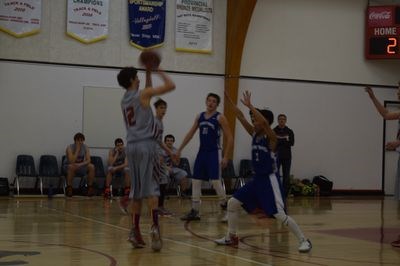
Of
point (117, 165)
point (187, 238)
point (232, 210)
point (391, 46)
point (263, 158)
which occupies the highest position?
point (391, 46)

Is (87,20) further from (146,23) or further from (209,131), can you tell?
(209,131)

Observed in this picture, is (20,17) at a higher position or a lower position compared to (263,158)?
higher

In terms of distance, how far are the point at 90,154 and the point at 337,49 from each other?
8.69 meters

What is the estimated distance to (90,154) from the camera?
1786 cm

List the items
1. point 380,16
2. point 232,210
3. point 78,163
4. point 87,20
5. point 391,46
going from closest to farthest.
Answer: point 232,210, point 78,163, point 87,20, point 391,46, point 380,16

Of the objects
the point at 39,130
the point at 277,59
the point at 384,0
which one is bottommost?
the point at 39,130

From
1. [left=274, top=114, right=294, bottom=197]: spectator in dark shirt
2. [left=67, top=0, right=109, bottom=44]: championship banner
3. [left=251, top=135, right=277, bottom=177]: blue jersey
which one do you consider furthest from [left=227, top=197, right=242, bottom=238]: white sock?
[left=67, top=0, right=109, bottom=44]: championship banner

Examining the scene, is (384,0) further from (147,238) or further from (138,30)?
(147,238)

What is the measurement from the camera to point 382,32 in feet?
68.3

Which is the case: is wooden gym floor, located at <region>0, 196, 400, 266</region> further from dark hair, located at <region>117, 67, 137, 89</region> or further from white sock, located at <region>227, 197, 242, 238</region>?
dark hair, located at <region>117, 67, 137, 89</region>

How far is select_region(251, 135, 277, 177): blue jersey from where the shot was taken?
788cm

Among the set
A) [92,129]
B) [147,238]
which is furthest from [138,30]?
[147,238]

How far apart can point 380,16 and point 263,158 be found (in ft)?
46.9

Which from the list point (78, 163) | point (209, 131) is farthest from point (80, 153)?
point (209, 131)
